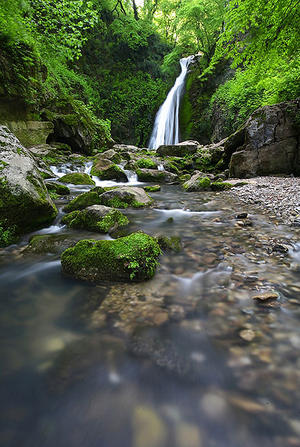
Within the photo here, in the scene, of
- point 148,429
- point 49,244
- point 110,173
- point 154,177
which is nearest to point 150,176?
point 154,177

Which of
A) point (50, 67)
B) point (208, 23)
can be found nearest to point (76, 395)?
point (50, 67)

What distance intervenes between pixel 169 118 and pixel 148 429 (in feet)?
86.3

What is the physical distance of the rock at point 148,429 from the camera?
1.07 metres

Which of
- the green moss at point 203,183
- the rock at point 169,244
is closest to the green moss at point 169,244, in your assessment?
the rock at point 169,244

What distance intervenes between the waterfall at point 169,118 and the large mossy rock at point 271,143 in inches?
595

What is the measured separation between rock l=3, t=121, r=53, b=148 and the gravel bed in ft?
33.3

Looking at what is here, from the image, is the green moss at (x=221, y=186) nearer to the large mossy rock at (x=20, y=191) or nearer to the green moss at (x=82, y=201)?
the green moss at (x=82, y=201)

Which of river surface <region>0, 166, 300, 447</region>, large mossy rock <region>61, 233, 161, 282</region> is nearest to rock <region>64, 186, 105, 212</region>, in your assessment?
river surface <region>0, 166, 300, 447</region>

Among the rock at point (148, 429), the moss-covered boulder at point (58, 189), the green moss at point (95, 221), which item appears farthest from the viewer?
the moss-covered boulder at point (58, 189)

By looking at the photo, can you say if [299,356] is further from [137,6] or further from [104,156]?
[137,6]

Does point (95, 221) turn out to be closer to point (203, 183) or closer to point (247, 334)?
point (247, 334)

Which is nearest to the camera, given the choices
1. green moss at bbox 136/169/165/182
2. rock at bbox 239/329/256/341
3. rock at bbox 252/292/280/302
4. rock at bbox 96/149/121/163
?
rock at bbox 239/329/256/341

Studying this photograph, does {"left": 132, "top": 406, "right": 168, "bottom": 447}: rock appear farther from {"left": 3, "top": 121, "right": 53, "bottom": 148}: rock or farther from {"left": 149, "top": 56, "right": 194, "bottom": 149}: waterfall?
{"left": 149, "top": 56, "right": 194, "bottom": 149}: waterfall

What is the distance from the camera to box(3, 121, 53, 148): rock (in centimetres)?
1026
